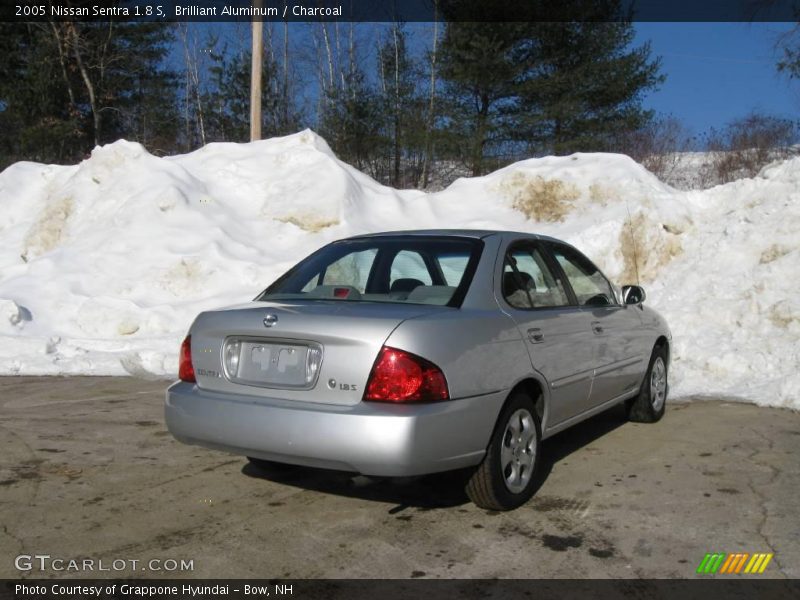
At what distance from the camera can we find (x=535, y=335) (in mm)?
4426

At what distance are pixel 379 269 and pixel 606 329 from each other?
168cm

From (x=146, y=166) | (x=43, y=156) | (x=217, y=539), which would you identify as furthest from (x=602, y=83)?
(x=217, y=539)

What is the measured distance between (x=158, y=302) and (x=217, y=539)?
27.8ft

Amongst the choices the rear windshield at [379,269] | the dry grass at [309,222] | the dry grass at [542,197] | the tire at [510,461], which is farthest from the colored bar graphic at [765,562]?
the dry grass at [309,222]

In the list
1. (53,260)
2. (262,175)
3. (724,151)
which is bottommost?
(53,260)

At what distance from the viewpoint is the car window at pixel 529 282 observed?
452 centimetres

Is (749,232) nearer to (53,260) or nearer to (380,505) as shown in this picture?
(380,505)

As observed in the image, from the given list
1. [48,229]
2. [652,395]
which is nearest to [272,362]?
[652,395]

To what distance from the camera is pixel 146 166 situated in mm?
14836

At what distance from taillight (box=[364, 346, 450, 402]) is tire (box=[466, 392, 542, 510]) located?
0.62m

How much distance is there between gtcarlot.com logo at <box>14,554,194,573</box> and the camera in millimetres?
3453

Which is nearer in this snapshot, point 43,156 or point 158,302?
point 158,302

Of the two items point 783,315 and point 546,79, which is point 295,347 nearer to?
point 783,315
